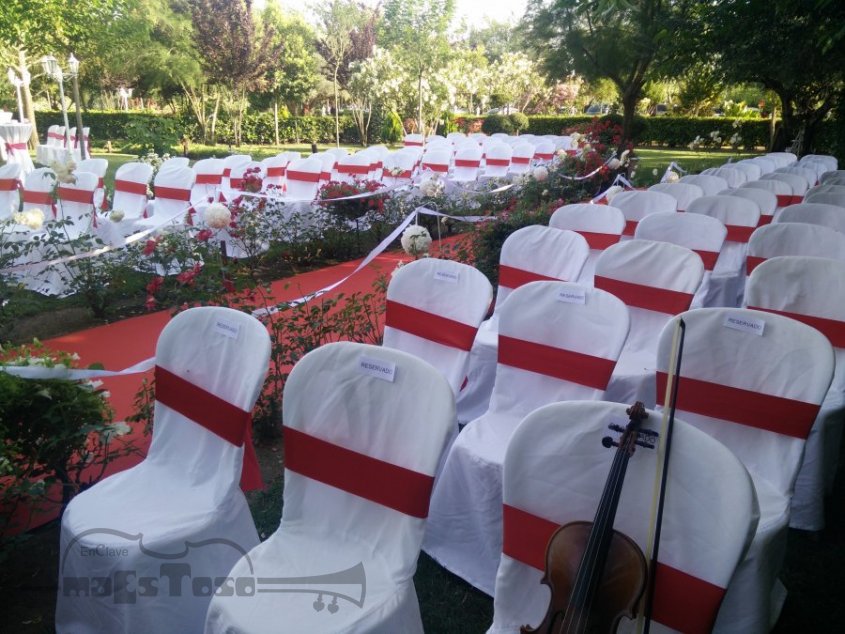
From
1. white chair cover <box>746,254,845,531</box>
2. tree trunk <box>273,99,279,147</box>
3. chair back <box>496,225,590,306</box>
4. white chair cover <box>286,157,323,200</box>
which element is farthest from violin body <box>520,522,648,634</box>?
tree trunk <box>273,99,279,147</box>

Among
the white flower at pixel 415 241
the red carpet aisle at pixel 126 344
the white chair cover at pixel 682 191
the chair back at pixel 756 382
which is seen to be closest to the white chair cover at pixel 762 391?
the chair back at pixel 756 382

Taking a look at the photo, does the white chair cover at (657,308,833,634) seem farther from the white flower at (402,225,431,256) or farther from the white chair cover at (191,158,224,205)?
the white chair cover at (191,158,224,205)

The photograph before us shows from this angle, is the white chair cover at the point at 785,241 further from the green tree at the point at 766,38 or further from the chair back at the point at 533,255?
the green tree at the point at 766,38

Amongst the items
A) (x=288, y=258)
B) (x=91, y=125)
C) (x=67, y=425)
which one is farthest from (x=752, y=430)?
(x=91, y=125)

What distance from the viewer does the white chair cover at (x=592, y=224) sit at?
4.82 meters

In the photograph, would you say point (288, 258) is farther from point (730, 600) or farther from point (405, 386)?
point (730, 600)

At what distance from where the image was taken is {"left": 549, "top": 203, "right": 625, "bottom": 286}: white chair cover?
15.8 ft

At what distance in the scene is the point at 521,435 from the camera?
1.76 metres

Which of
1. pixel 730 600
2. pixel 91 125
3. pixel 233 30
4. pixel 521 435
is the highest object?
pixel 233 30

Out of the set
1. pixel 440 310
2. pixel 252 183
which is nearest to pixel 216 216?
pixel 440 310

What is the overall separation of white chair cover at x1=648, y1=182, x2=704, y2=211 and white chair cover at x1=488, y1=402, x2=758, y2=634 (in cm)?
492

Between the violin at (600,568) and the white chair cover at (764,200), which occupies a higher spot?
the white chair cover at (764,200)

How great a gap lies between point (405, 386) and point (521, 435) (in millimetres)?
432

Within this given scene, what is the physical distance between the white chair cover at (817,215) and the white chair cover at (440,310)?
3.18 m
